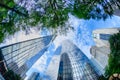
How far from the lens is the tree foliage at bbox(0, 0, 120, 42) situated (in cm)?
1145

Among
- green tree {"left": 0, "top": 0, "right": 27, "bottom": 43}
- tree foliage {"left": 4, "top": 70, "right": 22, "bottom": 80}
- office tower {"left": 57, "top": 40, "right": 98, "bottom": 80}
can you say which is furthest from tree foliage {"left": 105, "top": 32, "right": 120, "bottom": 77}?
office tower {"left": 57, "top": 40, "right": 98, "bottom": 80}

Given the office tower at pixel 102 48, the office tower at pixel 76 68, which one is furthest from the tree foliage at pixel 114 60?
the office tower at pixel 76 68

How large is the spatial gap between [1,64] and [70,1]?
31.1 metres

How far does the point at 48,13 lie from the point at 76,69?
8045 centimetres

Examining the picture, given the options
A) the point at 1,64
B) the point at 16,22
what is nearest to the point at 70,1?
the point at 16,22

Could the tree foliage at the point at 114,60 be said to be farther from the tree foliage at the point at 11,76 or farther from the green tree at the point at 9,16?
the green tree at the point at 9,16

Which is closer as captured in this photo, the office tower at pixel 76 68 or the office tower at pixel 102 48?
the office tower at pixel 76 68

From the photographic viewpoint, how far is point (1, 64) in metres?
41.2

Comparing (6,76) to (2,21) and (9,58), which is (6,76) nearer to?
(9,58)

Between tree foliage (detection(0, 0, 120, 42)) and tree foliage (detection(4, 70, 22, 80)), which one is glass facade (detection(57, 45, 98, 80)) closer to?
tree foliage (detection(4, 70, 22, 80))

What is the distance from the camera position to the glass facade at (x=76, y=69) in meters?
86.0

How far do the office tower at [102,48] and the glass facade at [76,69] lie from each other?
4302 millimetres

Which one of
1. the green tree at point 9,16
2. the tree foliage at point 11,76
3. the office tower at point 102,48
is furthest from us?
the office tower at point 102,48

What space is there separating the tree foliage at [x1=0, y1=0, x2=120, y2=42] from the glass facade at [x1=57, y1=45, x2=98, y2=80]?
6934 centimetres
